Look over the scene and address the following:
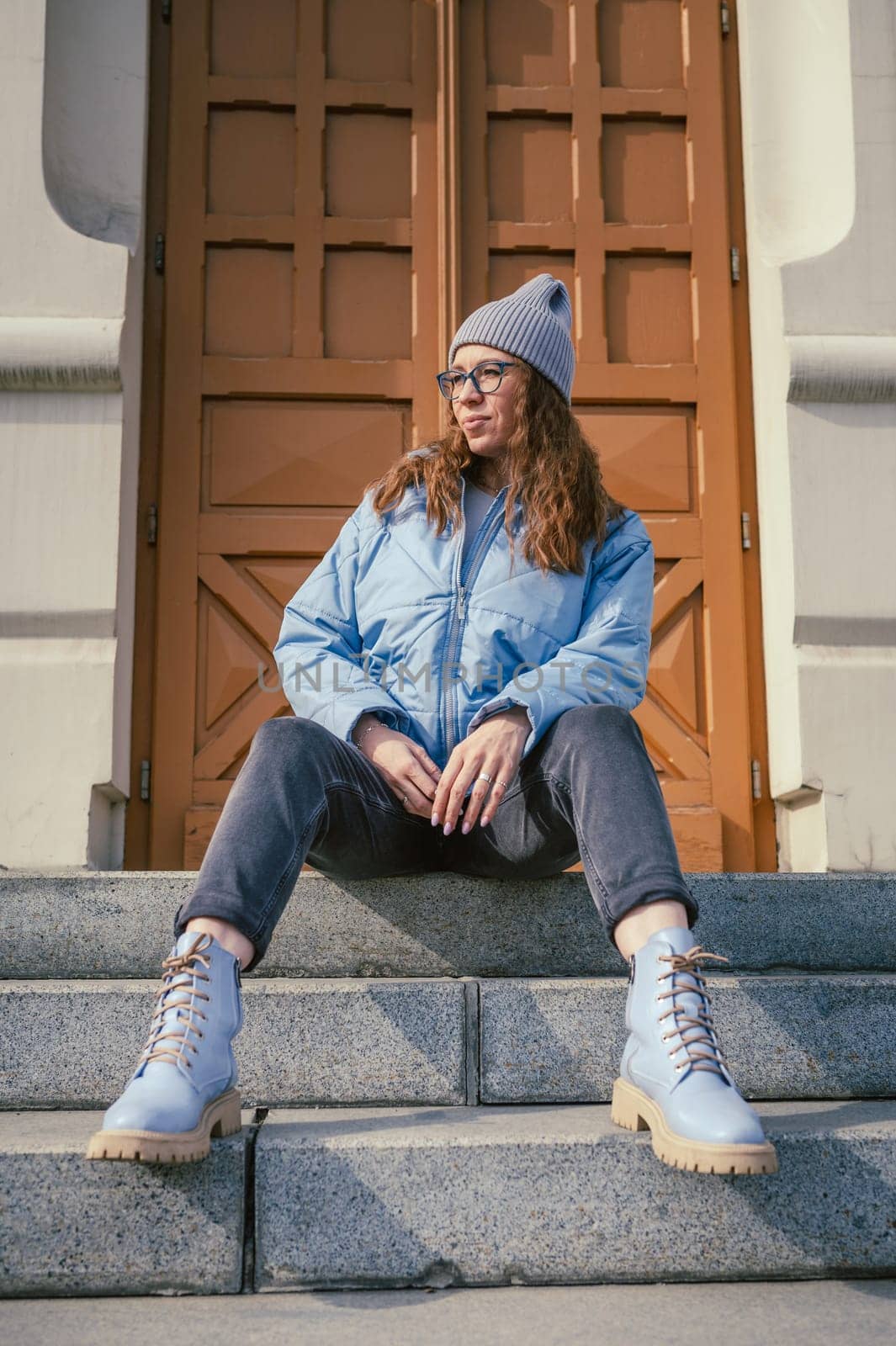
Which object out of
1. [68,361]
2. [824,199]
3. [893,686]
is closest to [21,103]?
[68,361]

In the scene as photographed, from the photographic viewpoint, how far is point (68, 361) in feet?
11.4

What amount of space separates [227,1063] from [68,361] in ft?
8.11

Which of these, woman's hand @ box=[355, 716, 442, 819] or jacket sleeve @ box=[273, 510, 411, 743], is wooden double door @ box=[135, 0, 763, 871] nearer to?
jacket sleeve @ box=[273, 510, 411, 743]

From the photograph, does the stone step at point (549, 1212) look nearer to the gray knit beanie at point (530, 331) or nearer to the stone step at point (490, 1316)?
the stone step at point (490, 1316)

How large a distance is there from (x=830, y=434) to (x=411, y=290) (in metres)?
1.45

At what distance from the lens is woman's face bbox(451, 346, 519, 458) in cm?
250

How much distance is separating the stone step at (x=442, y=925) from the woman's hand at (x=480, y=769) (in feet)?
0.88

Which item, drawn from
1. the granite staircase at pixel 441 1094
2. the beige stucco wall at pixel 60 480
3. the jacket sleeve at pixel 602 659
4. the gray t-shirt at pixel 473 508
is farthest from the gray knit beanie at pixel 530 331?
the beige stucco wall at pixel 60 480

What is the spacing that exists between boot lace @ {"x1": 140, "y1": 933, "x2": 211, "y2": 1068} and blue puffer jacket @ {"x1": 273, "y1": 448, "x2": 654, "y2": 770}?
571 millimetres

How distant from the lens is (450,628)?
2.31 meters

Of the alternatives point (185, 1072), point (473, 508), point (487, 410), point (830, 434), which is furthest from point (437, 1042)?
point (830, 434)

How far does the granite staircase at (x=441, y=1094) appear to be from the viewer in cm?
154

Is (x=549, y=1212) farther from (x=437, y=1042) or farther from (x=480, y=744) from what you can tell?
(x=480, y=744)

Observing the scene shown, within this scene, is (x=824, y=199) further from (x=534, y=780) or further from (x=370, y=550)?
(x=534, y=780)
